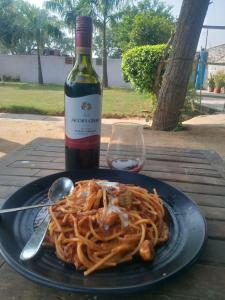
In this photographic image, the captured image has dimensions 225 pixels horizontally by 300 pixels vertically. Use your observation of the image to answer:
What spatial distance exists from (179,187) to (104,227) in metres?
0.66

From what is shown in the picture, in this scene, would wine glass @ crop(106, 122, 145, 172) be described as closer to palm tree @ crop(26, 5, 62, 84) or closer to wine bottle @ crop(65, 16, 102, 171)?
wine bottle @ crop(65, 16, 102, 171)

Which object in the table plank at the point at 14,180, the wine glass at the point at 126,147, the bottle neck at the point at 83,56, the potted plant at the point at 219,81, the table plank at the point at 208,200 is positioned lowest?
the potted plant at the point at 219,81

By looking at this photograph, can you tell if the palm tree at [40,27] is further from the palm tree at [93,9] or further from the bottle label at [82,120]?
the bottle label at [82,120]

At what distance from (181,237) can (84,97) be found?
584 mm

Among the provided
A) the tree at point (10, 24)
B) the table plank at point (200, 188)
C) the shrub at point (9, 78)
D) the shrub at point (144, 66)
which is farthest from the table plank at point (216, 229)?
the tree at point (10, 24)

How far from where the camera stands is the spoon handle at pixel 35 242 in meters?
0.72


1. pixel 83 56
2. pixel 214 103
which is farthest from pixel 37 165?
pixel 214 103

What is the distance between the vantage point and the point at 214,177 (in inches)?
60.1

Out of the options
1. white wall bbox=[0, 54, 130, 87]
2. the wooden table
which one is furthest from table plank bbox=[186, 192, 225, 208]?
white wall bbox=[0, 54, 130, 87]

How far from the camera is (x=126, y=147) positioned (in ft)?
4.29

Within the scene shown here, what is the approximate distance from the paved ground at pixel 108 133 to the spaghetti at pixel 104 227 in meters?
4.09

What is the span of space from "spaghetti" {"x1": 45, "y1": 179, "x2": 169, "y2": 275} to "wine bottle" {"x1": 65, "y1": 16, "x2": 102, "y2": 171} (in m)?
0.30

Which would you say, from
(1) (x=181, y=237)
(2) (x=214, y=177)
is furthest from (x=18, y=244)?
(2) (x=214, y=177)

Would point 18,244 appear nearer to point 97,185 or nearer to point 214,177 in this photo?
point 97,185
